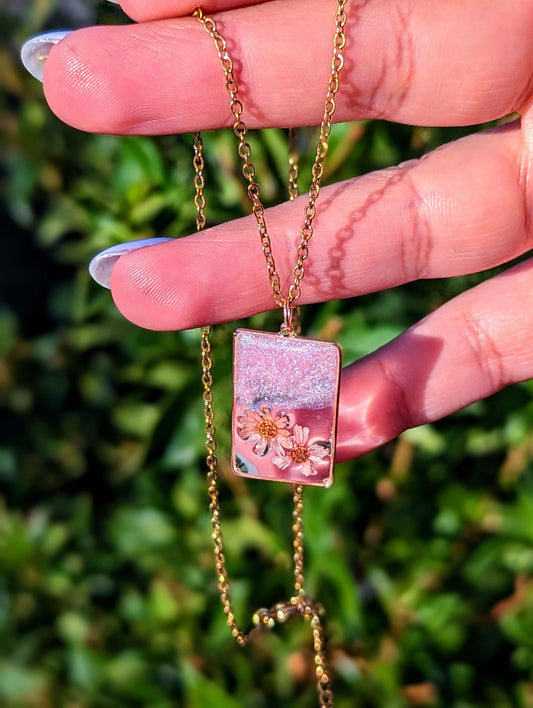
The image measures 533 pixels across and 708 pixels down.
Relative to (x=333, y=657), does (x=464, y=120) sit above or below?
above

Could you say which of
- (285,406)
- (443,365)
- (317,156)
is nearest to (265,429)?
(285,406)

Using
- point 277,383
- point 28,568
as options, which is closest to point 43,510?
→ point 28,568

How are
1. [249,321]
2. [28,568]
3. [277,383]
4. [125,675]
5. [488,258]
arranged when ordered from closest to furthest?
[277,383], [488,258], [249,321], [125,675], [28,568]

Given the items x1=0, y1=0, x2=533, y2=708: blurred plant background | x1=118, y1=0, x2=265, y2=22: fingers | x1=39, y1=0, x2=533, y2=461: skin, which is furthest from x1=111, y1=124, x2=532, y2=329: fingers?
x1=118, y1=0, x2=265, y2=22: fingers

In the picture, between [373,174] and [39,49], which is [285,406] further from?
[39,49]

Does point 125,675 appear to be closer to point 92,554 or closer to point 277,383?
point 92,554

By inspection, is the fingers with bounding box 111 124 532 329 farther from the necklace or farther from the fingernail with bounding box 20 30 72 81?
the fingernail with bounding box 20 30 72 81
